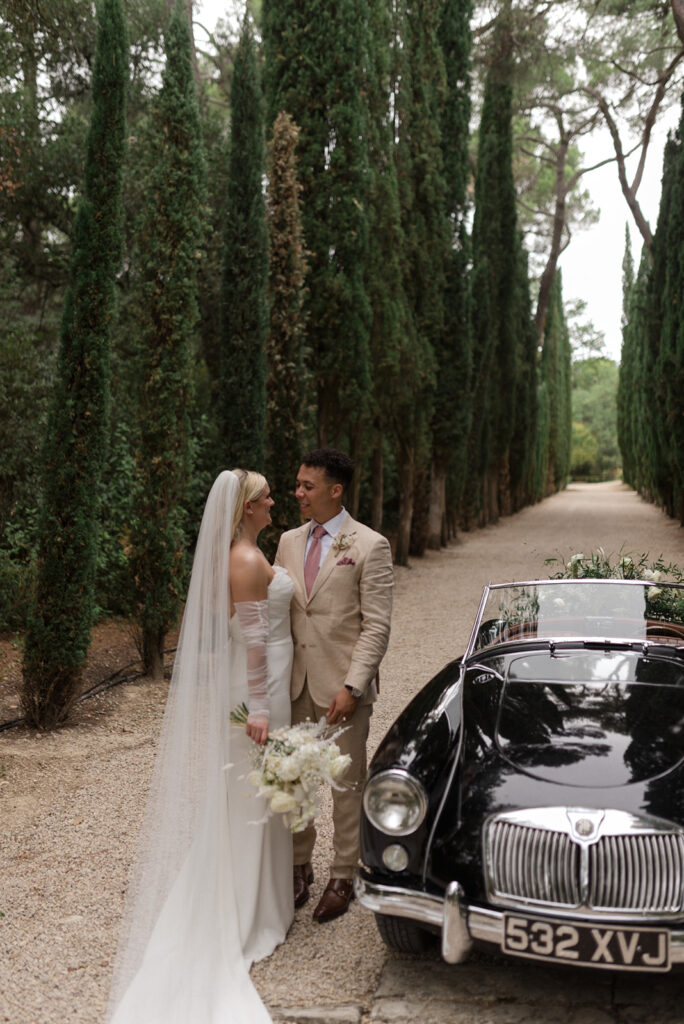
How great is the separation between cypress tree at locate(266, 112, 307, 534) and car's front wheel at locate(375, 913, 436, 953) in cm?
908

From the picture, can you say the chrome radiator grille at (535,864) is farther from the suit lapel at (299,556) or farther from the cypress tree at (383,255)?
the cypress tree at (383,255)

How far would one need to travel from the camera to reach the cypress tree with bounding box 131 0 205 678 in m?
8.74

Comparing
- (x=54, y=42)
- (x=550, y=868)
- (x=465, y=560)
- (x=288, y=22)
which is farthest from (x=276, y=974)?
(x=465, y=560)

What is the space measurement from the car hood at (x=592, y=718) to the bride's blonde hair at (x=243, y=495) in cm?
124

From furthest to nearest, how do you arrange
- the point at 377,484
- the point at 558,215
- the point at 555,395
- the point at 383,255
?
the point at 555,395, the point at 558,215, the point at 377,484, the point at 383,255

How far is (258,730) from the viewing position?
3.71 m

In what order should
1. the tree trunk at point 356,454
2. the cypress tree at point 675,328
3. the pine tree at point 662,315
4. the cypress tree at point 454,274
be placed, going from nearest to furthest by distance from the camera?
the tree trunk at point 356,454 < the cypress tree at point 675,328 < the cypress tree at point 454,274 < the pine tree at point 662,315

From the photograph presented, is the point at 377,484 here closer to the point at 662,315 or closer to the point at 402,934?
the point at 662,315

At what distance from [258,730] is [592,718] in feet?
4.10

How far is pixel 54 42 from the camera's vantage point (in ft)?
34.8

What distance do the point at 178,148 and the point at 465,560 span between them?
11.6m

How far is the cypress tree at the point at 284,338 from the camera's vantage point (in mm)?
12617

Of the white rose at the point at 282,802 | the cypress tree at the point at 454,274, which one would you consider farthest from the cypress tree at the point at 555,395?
the white rose at the point at 282,802

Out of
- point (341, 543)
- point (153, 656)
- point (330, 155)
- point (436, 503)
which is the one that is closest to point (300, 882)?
point (341, 543)
